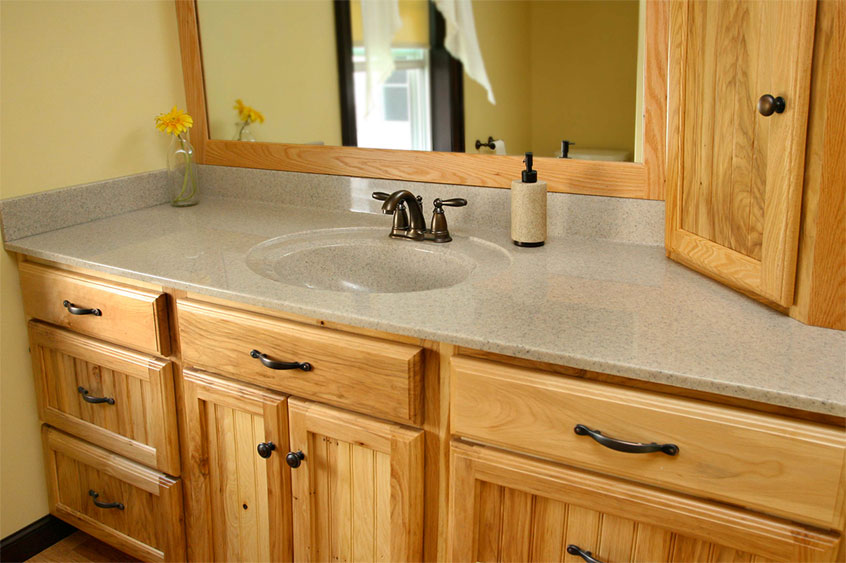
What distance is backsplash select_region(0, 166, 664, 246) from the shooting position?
1601mm

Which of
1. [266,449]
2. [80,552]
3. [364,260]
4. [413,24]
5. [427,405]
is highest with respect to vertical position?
[413,24]

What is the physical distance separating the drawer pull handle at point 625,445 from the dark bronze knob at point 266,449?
2.03 ft

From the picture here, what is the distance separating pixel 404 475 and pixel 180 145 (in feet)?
Result: 4.20

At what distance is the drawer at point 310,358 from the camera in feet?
4.07

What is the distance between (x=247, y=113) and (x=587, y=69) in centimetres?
100

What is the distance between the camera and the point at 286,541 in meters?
1.47

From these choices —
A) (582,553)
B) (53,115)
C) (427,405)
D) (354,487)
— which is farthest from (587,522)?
(53,115)

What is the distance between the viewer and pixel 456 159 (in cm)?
176

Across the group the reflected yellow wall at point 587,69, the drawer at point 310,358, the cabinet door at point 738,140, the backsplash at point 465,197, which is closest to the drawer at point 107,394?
the drawer at point 310,358

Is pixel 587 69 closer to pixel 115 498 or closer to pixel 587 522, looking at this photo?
pixel 587 522

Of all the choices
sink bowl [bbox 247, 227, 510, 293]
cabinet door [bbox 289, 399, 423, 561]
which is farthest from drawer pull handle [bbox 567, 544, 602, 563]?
sink bowl [bbox 247, 227, 510, 293]

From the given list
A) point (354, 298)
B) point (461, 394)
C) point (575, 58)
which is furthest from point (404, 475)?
point (575, 58)

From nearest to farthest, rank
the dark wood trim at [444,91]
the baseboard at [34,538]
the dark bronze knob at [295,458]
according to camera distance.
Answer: the dark bronze knob at [295,458] < the dark wood trim at [444,91] < the baseboard at [34,538]

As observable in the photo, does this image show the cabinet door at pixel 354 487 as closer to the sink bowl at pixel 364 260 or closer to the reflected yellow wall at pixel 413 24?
the sink bowl at pixel 364 260
